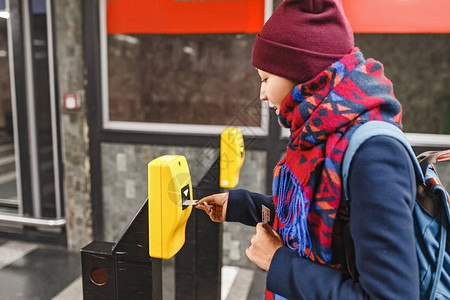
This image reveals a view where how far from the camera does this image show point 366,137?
642mm

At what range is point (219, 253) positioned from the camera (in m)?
1.63

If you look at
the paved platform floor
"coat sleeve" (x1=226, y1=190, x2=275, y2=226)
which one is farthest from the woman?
the paved platform floor

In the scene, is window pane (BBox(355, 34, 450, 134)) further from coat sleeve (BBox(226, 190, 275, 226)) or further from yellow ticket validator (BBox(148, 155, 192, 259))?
yellow ticket validator (BBox(148, 155, 192, 259))

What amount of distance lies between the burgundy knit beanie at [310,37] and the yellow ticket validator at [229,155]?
1.11 m

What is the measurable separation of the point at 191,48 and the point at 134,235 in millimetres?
1975

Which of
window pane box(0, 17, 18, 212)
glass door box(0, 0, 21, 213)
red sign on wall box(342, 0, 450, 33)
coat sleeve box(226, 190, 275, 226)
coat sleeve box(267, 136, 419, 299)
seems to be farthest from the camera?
window pane box(0, 17, 18, 212)

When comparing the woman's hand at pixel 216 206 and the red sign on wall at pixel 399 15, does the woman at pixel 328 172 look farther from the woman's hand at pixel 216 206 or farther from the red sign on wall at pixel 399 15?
the red sign on wall at pixel 399 15

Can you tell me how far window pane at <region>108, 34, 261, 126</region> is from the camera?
2.65m

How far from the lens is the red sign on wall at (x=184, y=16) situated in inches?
101

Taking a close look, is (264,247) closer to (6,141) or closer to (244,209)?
(244,209)

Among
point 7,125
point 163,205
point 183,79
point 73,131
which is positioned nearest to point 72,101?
point 73,131

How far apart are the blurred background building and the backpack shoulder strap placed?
1913mm

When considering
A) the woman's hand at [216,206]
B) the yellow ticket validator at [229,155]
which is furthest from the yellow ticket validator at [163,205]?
the yellow ticket validator at [229,155]

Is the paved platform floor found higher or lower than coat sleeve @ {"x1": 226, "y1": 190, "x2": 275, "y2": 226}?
lower
